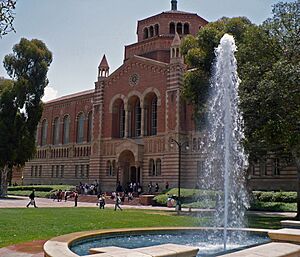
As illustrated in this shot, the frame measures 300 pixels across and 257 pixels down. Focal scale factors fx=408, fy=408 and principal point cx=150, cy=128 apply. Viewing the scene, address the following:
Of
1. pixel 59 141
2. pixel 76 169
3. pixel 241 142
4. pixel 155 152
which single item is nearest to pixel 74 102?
pixel 59 141

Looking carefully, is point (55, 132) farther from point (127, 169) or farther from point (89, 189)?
point (127, 169)

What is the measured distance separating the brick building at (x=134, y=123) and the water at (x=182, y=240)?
1239 inches

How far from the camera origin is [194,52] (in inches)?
1316

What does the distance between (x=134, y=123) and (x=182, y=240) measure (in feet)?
136

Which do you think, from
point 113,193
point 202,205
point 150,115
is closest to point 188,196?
point 202,205

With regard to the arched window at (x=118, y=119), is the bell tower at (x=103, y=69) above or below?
above

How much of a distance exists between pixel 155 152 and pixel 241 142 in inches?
984

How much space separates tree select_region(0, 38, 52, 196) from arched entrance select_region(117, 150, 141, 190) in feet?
40.8

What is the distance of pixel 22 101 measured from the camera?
1767 inches

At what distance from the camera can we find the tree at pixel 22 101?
4362 cm

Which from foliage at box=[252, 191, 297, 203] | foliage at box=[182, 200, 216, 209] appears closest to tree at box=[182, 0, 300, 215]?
foliage at box=[182, 200, 216, 209]

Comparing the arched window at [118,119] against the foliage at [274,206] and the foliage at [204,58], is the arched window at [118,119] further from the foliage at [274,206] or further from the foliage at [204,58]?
the foliage at [274,206]

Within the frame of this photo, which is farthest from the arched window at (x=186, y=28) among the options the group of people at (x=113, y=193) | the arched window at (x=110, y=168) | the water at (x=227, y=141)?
the group of people at (x=113, y=193)

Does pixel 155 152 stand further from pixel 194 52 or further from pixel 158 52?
pixel 194 52
